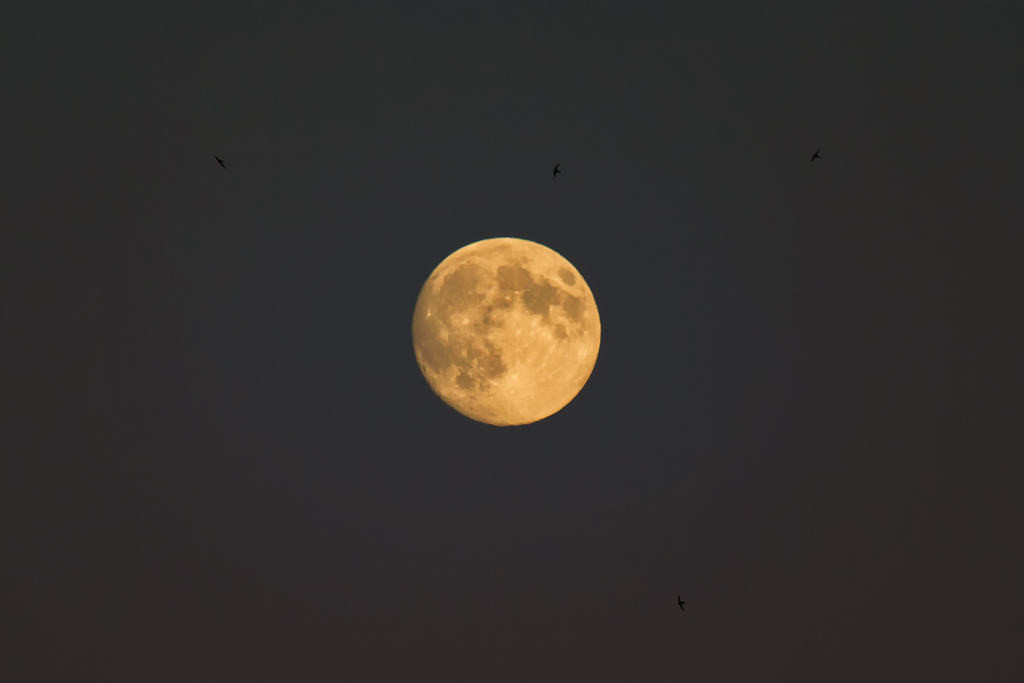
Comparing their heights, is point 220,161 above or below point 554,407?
above

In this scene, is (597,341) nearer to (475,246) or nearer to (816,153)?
(475,246)

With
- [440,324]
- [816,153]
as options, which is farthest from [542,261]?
[816,153]

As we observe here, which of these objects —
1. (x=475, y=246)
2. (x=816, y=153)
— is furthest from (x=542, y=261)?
(x=816, y=153)

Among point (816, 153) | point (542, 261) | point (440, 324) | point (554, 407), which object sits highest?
point (816, 153)

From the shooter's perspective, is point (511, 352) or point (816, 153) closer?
point (511, 352)

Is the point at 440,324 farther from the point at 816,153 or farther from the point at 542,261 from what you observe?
the point at 816,153

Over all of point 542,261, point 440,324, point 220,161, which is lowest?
point 440,324

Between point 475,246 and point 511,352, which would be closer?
point 511,352
